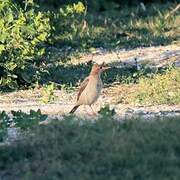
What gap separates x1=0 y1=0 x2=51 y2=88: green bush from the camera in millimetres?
12938

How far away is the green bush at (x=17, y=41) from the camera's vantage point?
509 inches

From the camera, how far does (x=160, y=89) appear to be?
39.1ft

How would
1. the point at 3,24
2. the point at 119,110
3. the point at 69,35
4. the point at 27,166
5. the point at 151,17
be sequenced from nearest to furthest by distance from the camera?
the point at 27,166 < the point at 119,110 < the point at 3,24 < the point at 69,35 < the point at 151,17

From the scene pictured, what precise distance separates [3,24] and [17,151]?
5169 millimetres

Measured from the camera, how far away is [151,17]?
802 inches

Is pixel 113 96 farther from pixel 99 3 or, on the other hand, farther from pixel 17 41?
pixel 99 3

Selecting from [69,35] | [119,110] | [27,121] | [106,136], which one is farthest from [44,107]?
[69,35]

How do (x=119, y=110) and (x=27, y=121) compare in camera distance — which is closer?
(x=27, y=121)

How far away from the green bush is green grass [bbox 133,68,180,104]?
1748 millimetres

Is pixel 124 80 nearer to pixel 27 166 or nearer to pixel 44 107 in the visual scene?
pixel 44 107

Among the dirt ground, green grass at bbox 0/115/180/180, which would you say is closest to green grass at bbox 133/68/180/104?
the dirt ground

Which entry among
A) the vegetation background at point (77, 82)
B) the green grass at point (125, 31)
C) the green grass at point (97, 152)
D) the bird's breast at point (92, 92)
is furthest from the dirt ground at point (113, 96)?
the green grass at point (97, 152)

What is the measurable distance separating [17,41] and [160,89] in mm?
2412

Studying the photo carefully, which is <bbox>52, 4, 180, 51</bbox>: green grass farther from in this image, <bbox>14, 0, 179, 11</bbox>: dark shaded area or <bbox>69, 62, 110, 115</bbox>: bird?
<bbox>69, 62, 110, 115</bbox>: bird
